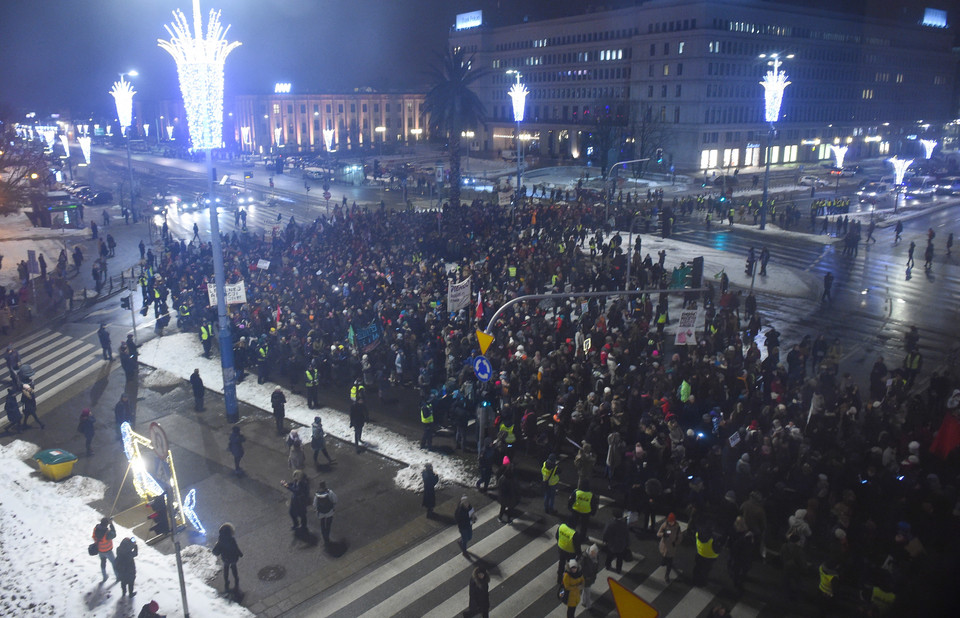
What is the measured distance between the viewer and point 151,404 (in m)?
20.4

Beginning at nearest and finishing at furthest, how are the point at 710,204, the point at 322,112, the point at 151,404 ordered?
the point at 151,404 → the point at 710,204 → the point at 322,112

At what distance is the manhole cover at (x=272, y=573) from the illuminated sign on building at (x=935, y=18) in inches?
6304

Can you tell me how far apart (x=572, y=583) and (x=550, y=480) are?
3.40 meters

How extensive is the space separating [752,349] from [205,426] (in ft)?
52.0

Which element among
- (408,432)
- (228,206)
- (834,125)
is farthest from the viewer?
(834,125)

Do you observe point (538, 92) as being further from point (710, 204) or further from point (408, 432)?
point (408, 432)

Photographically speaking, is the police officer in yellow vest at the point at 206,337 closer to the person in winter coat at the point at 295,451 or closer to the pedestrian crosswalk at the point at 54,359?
the pedestrian crosswalk at the point at 54,359

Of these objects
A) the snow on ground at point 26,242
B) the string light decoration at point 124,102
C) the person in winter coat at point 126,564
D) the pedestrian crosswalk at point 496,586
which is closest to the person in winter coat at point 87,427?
the person in winter coat at point 126,564

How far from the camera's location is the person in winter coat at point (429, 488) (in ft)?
46.2

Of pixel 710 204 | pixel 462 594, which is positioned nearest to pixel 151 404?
pixel 462 594

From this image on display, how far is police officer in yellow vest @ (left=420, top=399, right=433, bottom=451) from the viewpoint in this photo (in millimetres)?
17016

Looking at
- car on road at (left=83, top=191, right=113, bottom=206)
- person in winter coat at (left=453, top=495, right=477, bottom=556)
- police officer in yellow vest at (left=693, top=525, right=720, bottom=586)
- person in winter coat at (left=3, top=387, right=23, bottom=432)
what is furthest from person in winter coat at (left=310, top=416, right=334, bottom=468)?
car on road at (left=83, top=191, right=113, bottom=206)

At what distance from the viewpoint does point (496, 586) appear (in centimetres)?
1202

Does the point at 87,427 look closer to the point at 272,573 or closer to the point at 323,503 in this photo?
the point at 272,573
